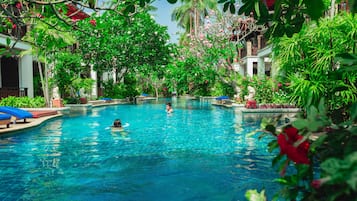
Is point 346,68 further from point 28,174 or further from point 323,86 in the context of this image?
point 323,86

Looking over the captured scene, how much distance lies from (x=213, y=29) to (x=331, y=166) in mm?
27992

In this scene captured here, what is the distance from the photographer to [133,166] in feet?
29.2

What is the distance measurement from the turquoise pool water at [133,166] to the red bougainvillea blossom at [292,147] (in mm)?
3437

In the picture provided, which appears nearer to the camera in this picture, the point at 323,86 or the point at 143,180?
the point at 143,180

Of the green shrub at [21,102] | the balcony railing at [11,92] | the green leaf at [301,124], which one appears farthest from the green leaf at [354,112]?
the balcony railing at [11,92]

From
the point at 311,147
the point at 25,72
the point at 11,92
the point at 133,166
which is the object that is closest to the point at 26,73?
the point at 25,72

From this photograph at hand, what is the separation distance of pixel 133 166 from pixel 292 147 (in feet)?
25.5

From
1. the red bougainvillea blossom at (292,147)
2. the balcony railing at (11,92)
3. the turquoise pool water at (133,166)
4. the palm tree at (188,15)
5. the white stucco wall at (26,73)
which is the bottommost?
the turquoise pool water at (133,166)

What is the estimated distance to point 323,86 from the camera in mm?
11328

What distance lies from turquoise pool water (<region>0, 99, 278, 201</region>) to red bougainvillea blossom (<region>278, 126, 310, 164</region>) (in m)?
3.44

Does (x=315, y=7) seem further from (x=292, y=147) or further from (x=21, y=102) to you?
(x=21, y=102)

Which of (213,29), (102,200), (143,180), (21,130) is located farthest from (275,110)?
(102,200)

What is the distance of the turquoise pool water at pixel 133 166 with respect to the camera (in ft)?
22.2

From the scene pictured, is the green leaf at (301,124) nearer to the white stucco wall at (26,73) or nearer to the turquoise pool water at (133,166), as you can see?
the turquoise pool water at (133,166)
